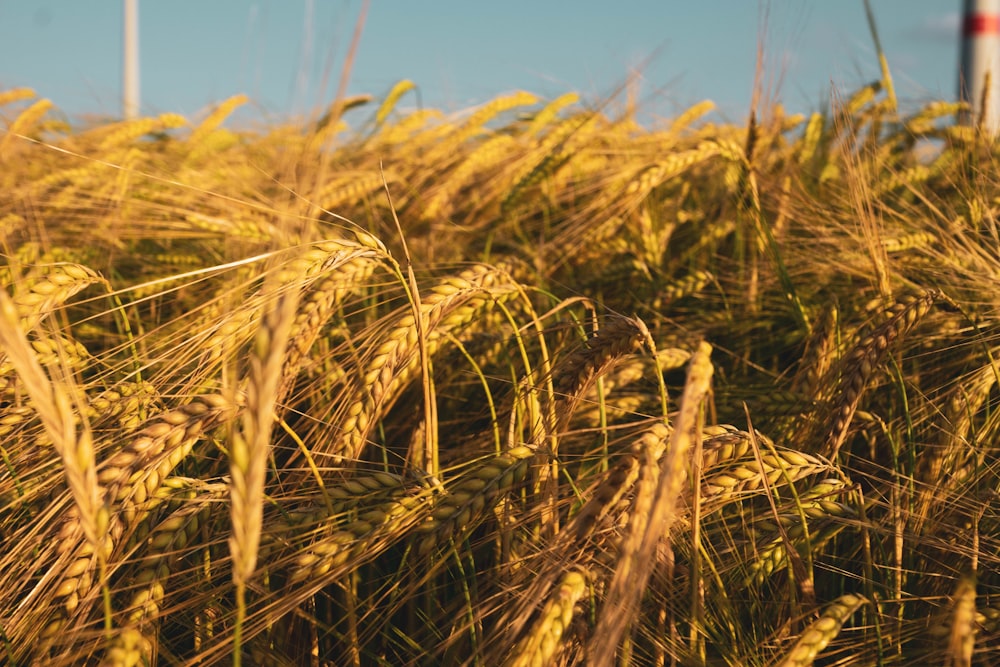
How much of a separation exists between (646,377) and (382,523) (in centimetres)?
70

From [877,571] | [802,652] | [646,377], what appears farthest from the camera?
[646,377]

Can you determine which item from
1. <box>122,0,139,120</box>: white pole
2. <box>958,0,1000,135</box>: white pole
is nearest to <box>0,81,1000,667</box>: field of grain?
<box>958,0,1000,135</box>: white pole

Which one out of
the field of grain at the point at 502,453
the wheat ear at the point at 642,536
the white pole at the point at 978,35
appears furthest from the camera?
the white pole at the point at 978,35

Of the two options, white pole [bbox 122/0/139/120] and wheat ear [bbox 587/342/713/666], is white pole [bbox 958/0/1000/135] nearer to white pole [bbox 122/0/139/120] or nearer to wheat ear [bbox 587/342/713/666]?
wheat ear [bbox 587/342/713/666]

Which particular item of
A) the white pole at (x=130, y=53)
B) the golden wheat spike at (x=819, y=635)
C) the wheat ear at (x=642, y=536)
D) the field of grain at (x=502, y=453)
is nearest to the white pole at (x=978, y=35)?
the field of grain at (x=502, y=453)

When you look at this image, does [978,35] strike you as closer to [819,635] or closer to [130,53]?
[819,635]

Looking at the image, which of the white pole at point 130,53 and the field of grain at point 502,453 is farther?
the white pole at point 130,53

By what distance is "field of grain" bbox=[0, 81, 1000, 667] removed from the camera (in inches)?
30.4

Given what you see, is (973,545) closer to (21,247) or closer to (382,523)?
(382,523)

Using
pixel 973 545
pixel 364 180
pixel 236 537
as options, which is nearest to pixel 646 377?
pixel 973 545

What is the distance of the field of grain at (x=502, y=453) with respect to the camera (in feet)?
2.53

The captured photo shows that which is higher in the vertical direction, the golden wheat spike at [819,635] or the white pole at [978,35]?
the white pole at [978,35]

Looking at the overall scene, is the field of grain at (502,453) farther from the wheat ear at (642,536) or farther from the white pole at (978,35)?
the white pole at (978,35)

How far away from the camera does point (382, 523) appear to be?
0.88m
